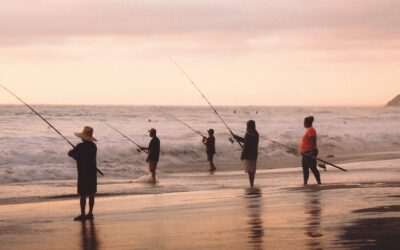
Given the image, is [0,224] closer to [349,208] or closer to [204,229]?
[204,229]

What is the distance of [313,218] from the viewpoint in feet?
36.2

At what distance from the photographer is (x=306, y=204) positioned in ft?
42.7

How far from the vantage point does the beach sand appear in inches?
362

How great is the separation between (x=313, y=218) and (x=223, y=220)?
124 centimetres

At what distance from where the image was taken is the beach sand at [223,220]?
920 centimetres

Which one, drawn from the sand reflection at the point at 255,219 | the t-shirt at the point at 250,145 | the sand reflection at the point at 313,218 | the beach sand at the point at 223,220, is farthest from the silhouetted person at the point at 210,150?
the sand reflection at the point at 313,218

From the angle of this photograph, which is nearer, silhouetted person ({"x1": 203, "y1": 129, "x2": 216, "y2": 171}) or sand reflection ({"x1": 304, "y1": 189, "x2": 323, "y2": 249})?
sand reflection ({"x1": 304, "y1": 189, "x2": 323, "y2": 249})

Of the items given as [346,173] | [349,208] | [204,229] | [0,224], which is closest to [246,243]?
[204,229]

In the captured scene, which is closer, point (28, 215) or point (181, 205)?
point (28, 215)

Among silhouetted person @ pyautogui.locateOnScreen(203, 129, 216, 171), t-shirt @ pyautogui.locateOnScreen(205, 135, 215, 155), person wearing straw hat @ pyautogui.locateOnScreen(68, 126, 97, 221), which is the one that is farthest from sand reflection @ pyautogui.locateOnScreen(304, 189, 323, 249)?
t-shirt @ pyautogui.locateOnScreen(205, 135, 215, 155)

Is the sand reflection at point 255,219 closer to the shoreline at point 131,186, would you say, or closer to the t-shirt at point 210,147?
the shoreline at point 131,186

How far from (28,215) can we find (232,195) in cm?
435

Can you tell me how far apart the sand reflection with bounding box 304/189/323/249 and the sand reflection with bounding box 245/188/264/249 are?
0.57m

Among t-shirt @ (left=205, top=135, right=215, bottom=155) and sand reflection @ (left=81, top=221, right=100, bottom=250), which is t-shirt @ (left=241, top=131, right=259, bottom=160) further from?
t-shirt @ (left=205, top=135, right=215, bottom=155)
